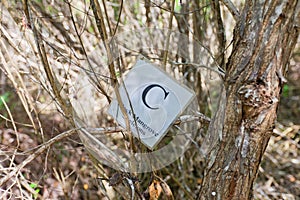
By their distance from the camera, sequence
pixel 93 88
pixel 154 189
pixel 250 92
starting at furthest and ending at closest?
1. pixel 93 88
2. pixel 154 189
3. pixel 250 92

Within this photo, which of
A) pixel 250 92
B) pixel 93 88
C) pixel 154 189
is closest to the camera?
pixel 250 92

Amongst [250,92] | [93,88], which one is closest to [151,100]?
[250,92]

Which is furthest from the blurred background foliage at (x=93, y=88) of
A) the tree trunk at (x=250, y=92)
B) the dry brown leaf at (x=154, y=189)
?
the tree trunk at (x=250, y=92)

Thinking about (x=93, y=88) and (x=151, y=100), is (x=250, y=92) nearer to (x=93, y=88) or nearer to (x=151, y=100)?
(x=151, y=100)

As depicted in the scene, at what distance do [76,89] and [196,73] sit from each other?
64cm

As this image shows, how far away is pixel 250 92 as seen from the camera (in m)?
0.82

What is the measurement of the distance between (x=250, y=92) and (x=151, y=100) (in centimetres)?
23

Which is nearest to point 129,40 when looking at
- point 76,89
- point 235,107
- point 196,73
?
point 76,89

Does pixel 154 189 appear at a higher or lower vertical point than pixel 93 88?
lower

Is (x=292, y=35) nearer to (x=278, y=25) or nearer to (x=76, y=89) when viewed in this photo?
(x=278, y=25)

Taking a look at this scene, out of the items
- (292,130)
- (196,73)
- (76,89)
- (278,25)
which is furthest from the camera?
(292,130)

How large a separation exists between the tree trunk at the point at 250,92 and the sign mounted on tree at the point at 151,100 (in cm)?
10

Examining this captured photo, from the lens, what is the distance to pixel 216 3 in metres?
1.22

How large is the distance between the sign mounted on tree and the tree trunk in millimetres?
105
